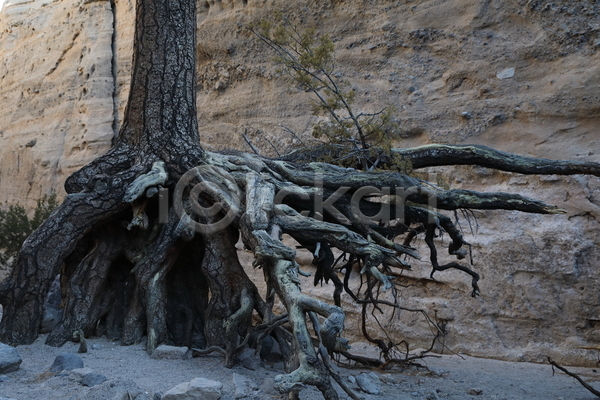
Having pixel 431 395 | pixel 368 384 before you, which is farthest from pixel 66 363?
pixel 431 395

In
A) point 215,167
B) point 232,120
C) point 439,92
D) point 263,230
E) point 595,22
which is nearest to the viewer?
point 263,230

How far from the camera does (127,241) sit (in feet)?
15.6

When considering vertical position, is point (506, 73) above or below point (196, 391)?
above

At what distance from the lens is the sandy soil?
3.21 metres

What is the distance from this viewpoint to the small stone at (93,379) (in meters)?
3.25

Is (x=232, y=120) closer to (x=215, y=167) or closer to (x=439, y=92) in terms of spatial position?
(x=439, y=92)

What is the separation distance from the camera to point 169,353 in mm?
4043

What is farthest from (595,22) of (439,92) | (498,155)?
(498,155)

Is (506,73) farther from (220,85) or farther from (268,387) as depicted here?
(268,387)

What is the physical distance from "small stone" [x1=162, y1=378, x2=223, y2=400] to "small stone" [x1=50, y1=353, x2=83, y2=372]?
85 centimetres

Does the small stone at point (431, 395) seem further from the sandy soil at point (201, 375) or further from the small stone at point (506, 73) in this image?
the small stone at point (506, 73)

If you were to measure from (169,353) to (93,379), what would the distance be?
817mm

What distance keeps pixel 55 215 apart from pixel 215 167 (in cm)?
122

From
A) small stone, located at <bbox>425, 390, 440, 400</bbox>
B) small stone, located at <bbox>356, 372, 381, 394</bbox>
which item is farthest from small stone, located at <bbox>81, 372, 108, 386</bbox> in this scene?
small stone, located at <bbox>425, 390, 440, 400</bbox>
